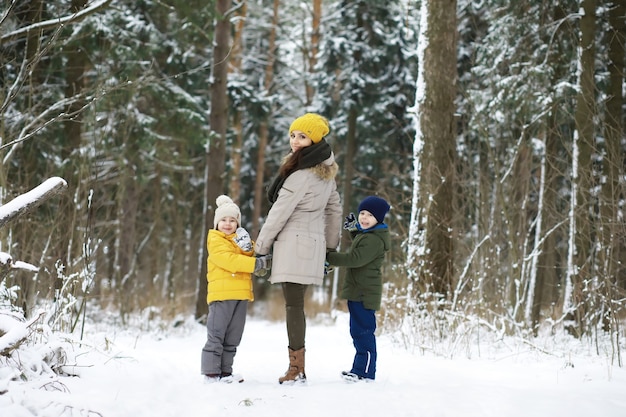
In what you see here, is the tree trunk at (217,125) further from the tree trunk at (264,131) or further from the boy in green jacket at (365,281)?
the tree trunk at (264,131)

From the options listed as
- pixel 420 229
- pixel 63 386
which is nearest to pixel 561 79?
pixel 420 229

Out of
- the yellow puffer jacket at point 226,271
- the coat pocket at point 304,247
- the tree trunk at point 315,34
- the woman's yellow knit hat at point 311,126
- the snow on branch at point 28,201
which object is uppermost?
the tree trunk at point 315,34

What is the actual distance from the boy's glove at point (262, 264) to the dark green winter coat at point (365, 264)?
18.0 inches

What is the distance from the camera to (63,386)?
10.6 ft

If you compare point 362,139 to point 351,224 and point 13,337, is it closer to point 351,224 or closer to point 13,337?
point 351,224

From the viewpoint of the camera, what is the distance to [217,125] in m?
10.9

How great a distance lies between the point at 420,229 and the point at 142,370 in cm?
392

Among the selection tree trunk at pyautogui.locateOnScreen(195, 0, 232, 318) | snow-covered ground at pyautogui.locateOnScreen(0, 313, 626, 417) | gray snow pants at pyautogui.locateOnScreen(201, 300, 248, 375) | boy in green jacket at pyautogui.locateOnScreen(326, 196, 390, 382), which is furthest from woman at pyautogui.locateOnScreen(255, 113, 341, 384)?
tree trunk at pyautogui.locateOnScreen(195, 0, 232, 318)

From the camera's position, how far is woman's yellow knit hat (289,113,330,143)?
4305mm

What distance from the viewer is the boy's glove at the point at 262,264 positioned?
423cm

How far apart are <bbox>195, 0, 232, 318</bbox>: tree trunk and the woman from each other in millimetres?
6427

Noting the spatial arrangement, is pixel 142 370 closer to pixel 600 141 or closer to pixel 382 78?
pixel 600 141

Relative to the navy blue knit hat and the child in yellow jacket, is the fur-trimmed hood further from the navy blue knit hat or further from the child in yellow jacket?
the child in yellow jacket

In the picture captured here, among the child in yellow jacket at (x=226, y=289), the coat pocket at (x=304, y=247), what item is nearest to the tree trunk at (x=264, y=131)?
the child in yellow jacket at (x=226, y=289)
